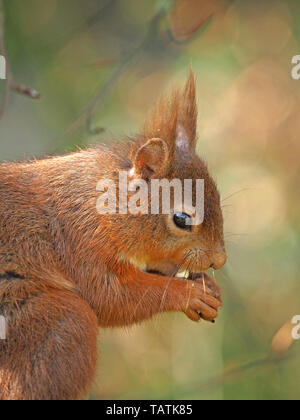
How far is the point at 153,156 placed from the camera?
2.73 metres

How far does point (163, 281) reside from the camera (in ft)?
9.41

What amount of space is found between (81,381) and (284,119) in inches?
123

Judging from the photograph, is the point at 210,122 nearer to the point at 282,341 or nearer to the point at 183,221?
the point at 282,341

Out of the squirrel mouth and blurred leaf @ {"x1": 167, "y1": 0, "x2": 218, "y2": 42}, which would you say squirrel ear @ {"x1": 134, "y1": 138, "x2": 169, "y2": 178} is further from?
blurred leaf @ {"x1": 167, "y1": 0, "x2": 218, "y2": 42}

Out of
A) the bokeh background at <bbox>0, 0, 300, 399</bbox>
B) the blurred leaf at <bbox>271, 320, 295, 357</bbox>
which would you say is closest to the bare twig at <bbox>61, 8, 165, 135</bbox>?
the bokeh background at <bbox>0, 0, 300, 399</bbox>

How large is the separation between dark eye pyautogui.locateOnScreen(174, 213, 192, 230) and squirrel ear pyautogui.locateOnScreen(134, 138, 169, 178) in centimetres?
19

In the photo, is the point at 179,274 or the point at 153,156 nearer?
the point at 153,156

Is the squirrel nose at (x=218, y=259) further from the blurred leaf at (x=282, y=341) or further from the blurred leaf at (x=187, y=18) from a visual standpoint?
the blurred leaf at (x=187, y=18)

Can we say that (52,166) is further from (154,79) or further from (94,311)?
(154,79)

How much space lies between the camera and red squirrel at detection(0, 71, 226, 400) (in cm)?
255

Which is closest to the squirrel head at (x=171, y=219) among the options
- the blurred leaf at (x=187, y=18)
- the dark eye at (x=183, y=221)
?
the dark eye at (x=183, y=221)

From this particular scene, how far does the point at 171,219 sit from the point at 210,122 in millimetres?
2303

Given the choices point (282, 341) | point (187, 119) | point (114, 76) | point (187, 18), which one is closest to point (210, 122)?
point (187, 18)

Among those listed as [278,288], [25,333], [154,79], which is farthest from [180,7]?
[25,333]
